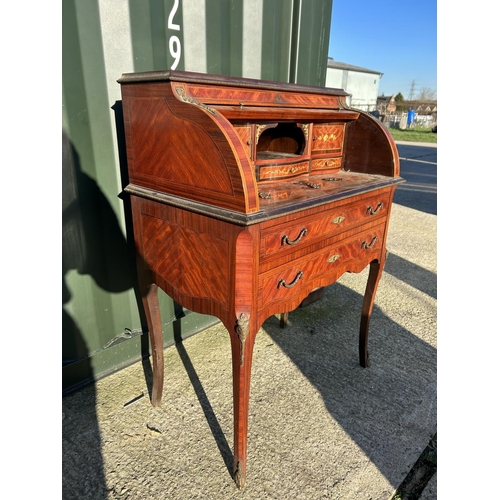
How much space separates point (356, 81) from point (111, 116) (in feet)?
133

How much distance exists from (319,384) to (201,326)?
104 centimetres

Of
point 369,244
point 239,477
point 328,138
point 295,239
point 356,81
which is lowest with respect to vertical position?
point 239,477

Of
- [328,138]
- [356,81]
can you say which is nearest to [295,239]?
[328,138]

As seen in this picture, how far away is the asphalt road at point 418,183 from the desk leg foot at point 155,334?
6078 mm

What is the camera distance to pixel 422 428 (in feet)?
7.30

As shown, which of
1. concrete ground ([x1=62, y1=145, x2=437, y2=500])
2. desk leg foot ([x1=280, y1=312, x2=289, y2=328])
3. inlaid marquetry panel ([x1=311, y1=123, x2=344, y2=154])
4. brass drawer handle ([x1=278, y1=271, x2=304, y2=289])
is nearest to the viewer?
brass drawer handle ([x1=278, y1=271, x2=304, y2=289])

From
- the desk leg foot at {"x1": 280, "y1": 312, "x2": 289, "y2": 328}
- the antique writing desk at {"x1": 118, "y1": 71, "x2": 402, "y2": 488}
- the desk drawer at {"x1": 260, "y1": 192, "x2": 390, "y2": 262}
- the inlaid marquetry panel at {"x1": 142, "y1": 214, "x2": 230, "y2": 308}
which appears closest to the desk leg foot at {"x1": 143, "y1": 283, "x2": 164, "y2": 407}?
the antique writing desk at {"x1": 118, "y1": 71, "x2": 402, "y2": 488}

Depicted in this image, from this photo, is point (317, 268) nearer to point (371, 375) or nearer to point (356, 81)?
point (371, 375)

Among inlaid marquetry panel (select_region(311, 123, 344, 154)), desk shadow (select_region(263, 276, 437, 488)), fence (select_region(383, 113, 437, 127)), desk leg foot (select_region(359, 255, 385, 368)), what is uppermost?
inlaid marquetry panel (select_region(311, 123, 344, 154))

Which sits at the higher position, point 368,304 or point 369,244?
point 369,244

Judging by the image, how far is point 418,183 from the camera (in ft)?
31.7

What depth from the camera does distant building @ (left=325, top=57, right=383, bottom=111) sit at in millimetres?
34344

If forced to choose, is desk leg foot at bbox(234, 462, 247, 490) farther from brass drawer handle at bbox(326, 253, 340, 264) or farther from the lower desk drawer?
brass drawer handle at bbox(326, 253, 340, 264)

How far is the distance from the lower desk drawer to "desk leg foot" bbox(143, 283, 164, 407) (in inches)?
29.8
